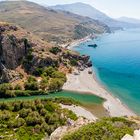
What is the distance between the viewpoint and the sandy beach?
124m

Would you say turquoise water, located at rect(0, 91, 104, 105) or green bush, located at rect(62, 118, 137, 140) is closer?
green bush, located at rect(62, 118, 137, 140)

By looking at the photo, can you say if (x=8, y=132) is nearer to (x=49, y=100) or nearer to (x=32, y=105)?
(x=32, y=105)

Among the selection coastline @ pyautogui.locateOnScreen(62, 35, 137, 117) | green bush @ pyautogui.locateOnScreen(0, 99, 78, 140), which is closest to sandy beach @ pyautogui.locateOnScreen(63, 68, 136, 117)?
coastline @ pyautogui.locateOnScreen(62, 35, 137, 117)

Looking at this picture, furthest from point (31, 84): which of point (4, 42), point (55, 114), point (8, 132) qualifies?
point (8, 132)

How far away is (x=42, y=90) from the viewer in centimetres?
15488

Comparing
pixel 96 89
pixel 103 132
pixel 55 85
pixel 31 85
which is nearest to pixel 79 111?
pixel 96 89

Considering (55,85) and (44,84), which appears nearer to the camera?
(55,85)

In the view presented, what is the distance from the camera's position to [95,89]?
511ft

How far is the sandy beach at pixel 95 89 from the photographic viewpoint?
124 m

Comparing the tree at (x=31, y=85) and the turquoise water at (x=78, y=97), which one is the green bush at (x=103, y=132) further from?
the tree at (x=31, y=85)

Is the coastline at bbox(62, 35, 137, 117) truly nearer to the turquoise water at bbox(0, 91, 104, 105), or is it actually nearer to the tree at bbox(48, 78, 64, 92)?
the tree at bbox(48, 78, 64, 92)

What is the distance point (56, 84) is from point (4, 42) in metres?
48.7

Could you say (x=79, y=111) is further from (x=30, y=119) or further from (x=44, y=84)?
(x=44, y=84)

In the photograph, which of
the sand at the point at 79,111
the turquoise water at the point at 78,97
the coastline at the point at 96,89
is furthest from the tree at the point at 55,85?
the sand at the point at 79,111
